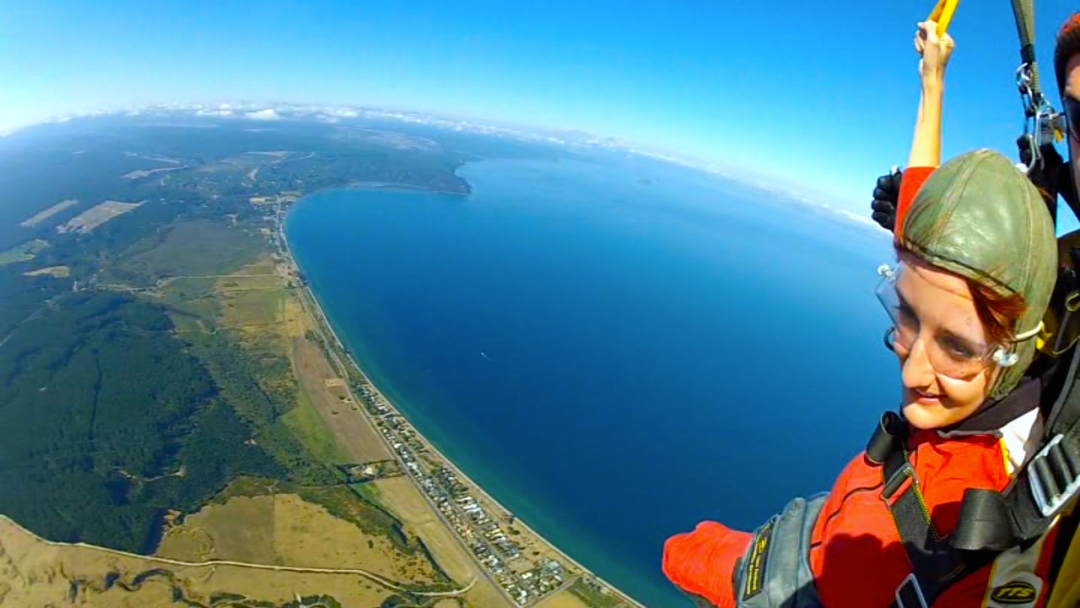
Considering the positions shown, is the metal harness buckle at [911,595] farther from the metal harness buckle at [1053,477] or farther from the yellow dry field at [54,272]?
the yellow dry field at [54,272]

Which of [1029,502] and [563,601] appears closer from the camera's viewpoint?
[1029,502]

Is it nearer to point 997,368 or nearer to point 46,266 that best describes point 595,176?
point 46,266

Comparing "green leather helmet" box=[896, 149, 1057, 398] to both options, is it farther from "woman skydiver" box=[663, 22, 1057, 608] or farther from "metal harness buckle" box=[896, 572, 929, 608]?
"metal harness buckle" box=[896, 572, 929, 608]

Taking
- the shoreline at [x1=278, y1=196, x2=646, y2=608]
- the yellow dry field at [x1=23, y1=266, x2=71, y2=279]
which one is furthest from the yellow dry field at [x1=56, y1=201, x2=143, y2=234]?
the shoreline at [x1=278, y1=196, x2=646, y2=608]

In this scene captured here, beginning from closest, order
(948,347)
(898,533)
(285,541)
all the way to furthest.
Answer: (948,347), (898,533), (285,541)

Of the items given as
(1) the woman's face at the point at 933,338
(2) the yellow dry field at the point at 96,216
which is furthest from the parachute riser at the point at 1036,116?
(2) the yellow dry field at the point at 96,216

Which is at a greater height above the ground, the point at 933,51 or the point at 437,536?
the point at 933,51

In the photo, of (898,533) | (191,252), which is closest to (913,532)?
(898,533)

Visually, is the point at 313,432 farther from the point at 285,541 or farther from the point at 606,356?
the point at 606,356
